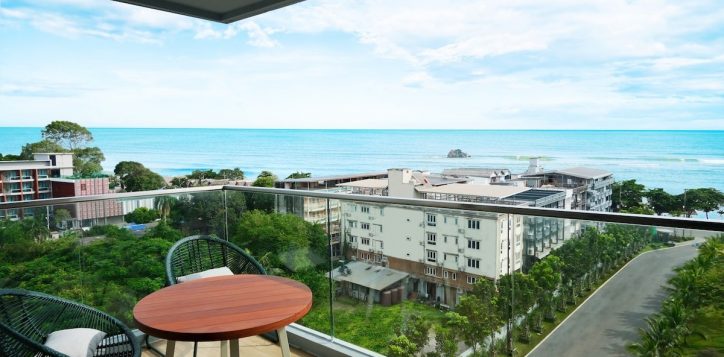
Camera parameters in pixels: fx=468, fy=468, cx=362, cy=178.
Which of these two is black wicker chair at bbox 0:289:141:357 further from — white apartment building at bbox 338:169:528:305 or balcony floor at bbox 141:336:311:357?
white apartment building at bbox 338:169:528:305

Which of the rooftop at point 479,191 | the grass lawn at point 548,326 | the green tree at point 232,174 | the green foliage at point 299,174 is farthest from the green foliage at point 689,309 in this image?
the green tree at point 232,174

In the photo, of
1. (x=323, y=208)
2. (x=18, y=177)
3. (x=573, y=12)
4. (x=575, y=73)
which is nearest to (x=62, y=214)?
(x=323, y=208)

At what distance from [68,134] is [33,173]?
852 cm

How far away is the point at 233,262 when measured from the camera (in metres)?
3.03

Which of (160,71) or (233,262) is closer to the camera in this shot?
(233,262)

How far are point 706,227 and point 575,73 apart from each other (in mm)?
33472

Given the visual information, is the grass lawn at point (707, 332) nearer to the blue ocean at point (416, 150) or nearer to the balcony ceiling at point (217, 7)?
the balcony ceiling at point (217, 7)

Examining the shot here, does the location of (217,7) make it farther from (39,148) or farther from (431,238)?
(39,148)

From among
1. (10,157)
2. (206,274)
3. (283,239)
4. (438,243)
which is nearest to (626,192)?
(283,239)

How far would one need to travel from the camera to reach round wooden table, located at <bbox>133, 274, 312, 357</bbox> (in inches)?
65.1

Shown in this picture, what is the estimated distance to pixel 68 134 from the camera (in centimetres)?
2688

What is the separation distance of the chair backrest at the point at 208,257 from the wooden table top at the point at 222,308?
623mm

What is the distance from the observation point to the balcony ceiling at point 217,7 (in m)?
3.55

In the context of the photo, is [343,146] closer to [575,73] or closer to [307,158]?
[307,158]
